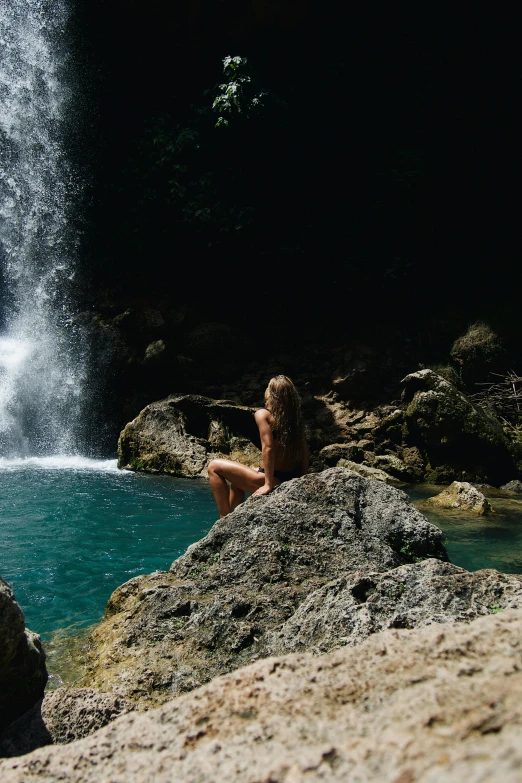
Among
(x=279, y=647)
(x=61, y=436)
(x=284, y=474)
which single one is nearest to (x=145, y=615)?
(x=279, y=647)

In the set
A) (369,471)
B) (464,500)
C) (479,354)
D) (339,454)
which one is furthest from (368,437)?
(464,500)

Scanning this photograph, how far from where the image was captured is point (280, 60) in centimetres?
1571

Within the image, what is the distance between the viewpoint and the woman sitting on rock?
4922 millimetres

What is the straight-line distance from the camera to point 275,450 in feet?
16.3

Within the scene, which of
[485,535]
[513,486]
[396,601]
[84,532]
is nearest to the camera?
[396,601]

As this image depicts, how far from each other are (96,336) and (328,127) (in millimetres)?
7846

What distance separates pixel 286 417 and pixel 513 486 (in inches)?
272

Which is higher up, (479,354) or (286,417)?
(479,354)

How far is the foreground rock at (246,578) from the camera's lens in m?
2.89

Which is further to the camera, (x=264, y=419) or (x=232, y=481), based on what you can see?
(x=232, y=481)

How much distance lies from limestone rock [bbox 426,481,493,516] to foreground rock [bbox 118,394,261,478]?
379cm

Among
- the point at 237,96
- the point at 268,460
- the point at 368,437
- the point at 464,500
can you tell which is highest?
the point at 237,96

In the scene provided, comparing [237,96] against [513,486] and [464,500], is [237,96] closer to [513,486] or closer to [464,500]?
[513,486]

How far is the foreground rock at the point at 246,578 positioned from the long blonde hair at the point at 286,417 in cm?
82
